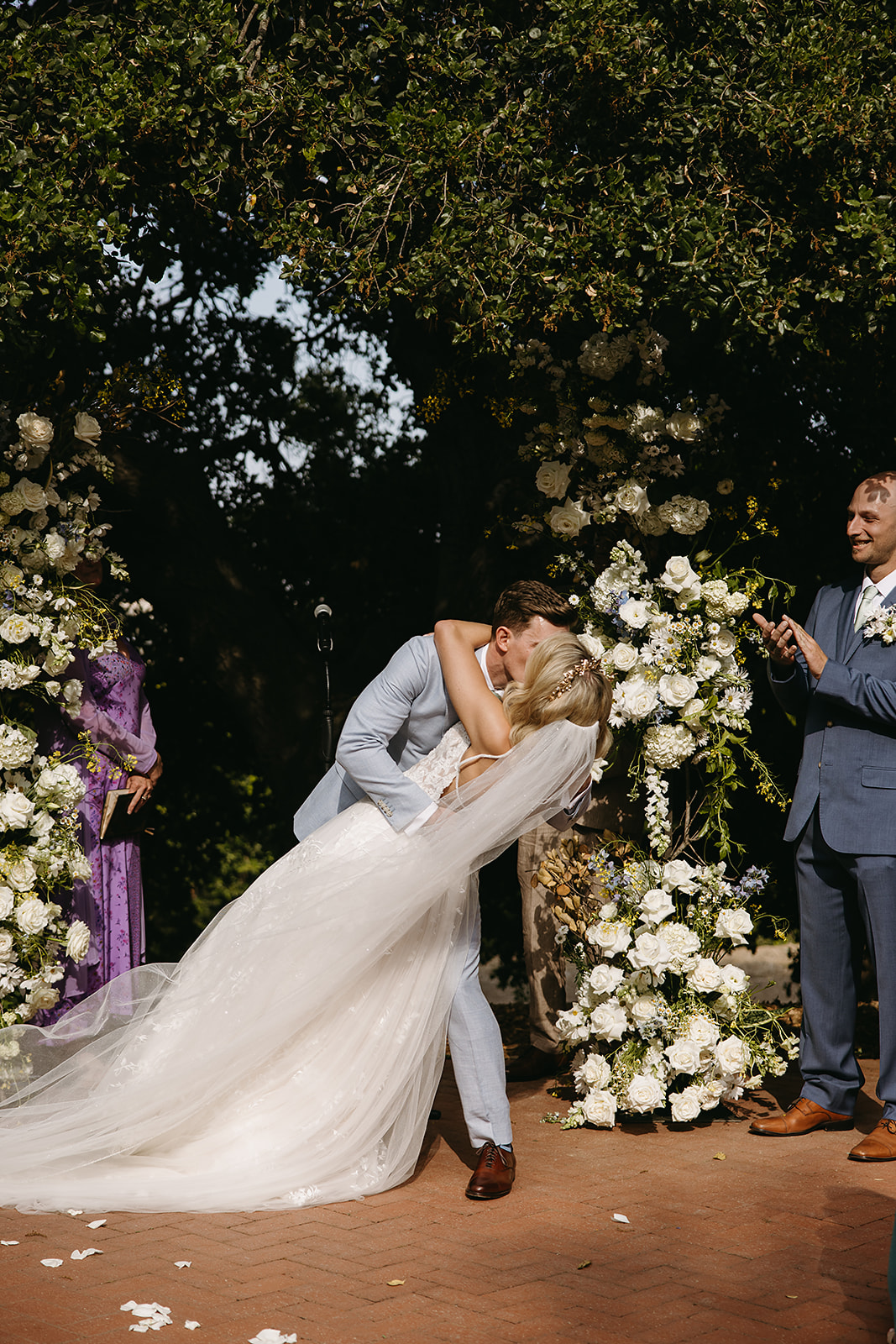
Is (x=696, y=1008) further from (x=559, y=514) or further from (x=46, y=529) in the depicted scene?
(x=46, y=529)

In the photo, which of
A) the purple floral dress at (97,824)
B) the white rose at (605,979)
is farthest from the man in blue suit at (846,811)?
the purple floral dress at (97,824)

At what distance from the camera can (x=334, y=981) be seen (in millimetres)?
4051

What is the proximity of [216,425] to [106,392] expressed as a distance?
2915mm

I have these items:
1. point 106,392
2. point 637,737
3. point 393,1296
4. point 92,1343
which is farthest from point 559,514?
point 92,1343

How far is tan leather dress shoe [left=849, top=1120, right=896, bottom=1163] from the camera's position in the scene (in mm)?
4258

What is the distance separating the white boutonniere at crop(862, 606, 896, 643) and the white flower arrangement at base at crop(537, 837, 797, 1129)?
3.32 ft

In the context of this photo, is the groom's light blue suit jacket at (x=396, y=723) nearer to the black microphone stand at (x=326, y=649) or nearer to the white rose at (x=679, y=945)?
the white rose at (x=679, y=945)

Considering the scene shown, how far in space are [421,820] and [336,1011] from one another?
2.26ft

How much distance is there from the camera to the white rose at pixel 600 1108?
4.70 metres

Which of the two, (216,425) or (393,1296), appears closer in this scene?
(393,1296)

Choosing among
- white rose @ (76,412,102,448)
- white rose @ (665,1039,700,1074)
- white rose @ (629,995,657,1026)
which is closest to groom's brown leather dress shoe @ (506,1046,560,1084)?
white rose @ (629,995,657,1026)

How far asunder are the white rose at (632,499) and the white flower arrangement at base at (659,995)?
1345mm

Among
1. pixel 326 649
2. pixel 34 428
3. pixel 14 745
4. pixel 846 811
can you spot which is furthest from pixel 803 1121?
pixel 34 428

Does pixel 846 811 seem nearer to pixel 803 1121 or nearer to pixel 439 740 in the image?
pixel 803 1121
